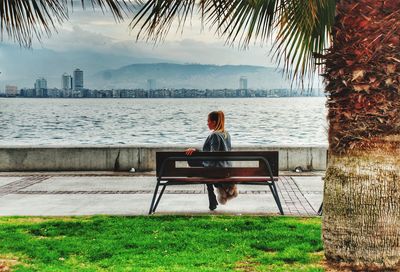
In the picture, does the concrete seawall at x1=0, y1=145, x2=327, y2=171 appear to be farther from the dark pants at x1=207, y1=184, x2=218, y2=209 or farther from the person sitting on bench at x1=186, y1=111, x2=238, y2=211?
the dark pants at x1=207, y1=184, x2=218, y2=209

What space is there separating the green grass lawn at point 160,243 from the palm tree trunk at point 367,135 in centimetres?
58

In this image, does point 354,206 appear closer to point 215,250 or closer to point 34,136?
point 215,250

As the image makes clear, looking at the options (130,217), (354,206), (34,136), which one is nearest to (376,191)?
(354,206)

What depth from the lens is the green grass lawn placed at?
6203mm

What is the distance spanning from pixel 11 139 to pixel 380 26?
55.1 m

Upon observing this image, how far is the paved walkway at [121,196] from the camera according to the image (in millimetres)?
9258

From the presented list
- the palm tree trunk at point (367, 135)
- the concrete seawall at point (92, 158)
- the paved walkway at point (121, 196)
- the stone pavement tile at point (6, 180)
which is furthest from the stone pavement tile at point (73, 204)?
the palm tree trunk at point (367, 135)

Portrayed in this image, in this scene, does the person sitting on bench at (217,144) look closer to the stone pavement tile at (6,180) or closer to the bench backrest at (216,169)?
the bench backrest at (216,169)

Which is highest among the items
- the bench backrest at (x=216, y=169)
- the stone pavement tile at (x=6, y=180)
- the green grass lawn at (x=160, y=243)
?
the bench backrest at (x=216, y=169)

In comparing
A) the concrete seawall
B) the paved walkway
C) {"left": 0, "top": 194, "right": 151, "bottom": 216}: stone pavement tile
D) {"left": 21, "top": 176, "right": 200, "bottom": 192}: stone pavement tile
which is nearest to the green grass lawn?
{"left": 0, "top": 194, "right": 151, "bottom": 216}: stone pavement tile

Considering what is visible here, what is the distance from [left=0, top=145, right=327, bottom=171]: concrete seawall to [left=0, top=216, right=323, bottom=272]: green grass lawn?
5282mm

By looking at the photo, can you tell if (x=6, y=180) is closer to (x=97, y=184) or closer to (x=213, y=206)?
(x=97, y=184)

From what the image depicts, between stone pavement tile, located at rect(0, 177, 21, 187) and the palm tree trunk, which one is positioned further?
stone pavement tile, located at rect(0, 177, 21, 187)

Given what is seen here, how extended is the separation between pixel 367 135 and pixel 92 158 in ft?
29.0
